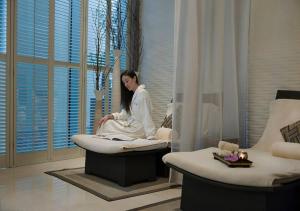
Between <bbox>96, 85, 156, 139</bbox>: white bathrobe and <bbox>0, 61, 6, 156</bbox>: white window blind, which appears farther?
<bbox>0, 61, 6, 156</bbox>: white window blind

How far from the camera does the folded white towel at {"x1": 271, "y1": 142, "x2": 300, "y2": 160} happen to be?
2.52 meters

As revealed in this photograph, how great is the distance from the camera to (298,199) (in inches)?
94.1

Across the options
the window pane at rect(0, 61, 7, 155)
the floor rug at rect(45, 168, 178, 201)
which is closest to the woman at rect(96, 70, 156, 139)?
the floor rug at rect(45, 168, 178, 201)

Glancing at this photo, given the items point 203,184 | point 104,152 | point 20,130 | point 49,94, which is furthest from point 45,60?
point 203,184

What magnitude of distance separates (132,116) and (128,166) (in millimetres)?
843

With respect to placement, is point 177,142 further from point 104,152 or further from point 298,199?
point 298,199

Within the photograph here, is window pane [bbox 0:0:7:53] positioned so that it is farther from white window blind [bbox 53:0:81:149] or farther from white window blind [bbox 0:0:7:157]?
white window blind [bbox 53:0:81:149]

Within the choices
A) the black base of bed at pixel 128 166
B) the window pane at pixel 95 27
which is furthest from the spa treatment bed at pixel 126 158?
the window pane at pixel 95 27

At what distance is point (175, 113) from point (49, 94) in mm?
2108

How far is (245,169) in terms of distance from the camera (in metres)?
2.16

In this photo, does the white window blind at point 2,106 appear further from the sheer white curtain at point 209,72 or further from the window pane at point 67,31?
the sheer white curtain at point 209,72

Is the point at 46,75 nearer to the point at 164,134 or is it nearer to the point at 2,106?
the point at 2,106

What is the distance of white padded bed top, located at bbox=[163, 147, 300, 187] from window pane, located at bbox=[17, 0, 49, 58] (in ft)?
8.65

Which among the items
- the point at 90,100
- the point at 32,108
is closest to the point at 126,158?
the point at 32,108
